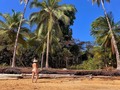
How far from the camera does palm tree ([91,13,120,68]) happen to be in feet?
140

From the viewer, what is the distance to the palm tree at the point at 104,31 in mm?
42688

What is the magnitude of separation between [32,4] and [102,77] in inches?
715

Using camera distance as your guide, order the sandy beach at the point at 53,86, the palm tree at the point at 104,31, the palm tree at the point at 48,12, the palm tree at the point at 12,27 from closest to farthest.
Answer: the sandy beach at the point at 53,86 < the palm tree at the point at 48,12 < the palm tree at the point at 12,27 < the palm tree at the point at 104,31

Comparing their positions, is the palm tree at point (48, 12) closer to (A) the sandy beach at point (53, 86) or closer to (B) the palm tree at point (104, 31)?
(B) the palm tree at point (104, 31)

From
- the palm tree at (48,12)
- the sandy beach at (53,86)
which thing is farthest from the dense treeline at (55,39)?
the sandy beach at (53,86)

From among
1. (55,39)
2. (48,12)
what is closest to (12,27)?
(48,12)

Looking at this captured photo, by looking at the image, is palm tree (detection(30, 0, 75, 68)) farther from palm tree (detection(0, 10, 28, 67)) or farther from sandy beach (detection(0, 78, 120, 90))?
sandy beach (detection(0, 78, 120, 90))

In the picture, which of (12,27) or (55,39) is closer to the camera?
(12,27)

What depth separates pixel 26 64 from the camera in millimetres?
57219

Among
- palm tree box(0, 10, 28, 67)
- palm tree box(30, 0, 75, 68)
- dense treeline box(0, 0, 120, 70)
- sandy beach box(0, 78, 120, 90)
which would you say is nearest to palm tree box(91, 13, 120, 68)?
dense treeline box(0, 0, 120, 70)

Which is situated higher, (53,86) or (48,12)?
(48,12)

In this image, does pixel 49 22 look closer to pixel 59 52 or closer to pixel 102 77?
pixel 102 77

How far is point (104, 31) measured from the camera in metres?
44.3

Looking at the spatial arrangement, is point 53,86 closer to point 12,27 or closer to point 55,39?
point 12,27
